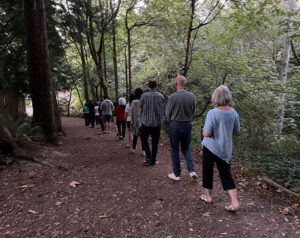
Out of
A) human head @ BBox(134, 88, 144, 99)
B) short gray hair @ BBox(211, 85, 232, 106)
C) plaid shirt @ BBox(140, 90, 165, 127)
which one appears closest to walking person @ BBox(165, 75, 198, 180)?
plaid shirt @ BBox(140, 90, 165, 127)

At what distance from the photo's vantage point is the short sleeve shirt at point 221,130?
3.17 m

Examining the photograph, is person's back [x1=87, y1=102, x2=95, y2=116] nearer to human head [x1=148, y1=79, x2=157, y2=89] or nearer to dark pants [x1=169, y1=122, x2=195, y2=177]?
human head [x1=148, y1=79, x2=157, y2=89]

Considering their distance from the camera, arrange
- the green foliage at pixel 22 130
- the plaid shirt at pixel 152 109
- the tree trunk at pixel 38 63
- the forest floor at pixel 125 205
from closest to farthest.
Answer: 1. the forest floor at pixel 125 205
2. the plaid shirt at pixel 152 109
3. the green foliage at pixel 22 130
4. the tree trunk at pixel 38 63

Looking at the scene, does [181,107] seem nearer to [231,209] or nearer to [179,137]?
[179,137]

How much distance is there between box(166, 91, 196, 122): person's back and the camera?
4.22 m

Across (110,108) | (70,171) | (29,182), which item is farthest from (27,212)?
(110,108)

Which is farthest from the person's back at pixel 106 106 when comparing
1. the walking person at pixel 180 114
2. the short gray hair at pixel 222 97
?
the short gray hair at pixel 222 97

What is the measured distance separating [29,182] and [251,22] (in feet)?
30.3

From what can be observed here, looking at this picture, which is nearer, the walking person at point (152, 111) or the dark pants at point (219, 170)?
the dark pants at point (219, 170)

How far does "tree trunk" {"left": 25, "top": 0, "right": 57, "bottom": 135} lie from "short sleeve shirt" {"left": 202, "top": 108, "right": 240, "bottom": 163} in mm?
5919

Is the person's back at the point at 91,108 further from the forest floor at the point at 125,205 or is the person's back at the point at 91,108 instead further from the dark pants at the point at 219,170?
the dark pants at the point at 219,170

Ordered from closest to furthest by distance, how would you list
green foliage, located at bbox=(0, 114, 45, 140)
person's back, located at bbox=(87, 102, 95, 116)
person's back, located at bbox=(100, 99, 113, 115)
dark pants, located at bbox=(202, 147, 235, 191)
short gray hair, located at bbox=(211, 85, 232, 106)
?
short gray hair, located at bbox=(211, 85, 232, 106) < dark pants, located at bbox=(202, 147, 235, 191) < green foliage, located at bbox=(0, 114, 45, 140) < person's back, located at bbox=(100, 99, 113, 115) < person's back, located at bbox=(87, 102, 95, 116)

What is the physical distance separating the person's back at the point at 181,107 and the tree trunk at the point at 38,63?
485 cm

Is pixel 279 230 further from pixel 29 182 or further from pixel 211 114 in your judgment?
pixel 29 182
